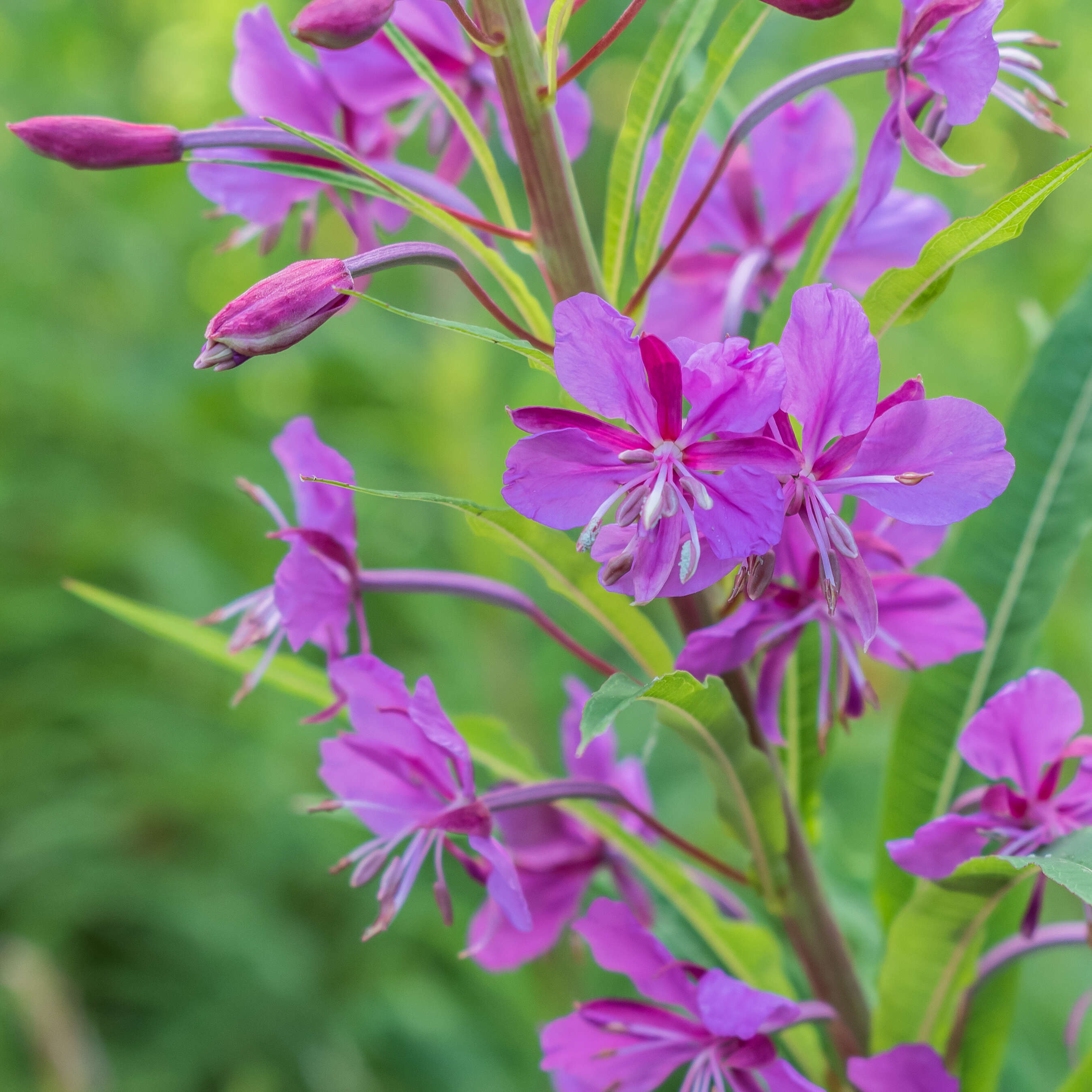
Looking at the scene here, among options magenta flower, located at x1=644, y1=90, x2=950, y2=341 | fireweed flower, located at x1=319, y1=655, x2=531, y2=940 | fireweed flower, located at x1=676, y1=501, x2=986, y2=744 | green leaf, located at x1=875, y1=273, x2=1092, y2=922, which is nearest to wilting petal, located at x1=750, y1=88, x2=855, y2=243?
magenta flower, located at x1=644, y1=90, x2=950, y2=341

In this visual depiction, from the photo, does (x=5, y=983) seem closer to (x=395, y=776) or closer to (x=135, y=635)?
(x=135, y=635)

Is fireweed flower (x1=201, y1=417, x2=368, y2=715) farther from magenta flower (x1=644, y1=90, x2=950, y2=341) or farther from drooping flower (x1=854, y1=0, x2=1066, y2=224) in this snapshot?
drooping flower (x1=854, y1=0, x2=1066, y2=224)

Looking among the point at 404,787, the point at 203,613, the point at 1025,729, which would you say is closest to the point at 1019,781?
the point at 1025,729

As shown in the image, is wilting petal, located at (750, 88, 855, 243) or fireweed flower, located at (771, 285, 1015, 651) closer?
fireweed flower, located at (771, 285, 1015, 651)

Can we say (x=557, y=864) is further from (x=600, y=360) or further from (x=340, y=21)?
(x=340, y=21)

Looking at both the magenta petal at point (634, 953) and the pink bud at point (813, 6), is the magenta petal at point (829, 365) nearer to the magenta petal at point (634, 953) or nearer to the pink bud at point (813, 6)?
the pink bud at point (813, 6)

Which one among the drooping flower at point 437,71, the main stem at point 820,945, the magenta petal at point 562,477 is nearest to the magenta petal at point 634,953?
the main stem at point 820,945
